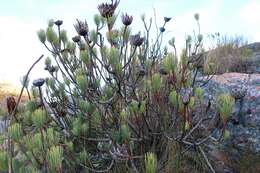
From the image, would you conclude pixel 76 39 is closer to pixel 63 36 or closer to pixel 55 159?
pixel 63 36

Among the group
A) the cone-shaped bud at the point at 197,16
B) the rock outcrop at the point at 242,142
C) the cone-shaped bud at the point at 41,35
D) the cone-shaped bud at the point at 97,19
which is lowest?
the rock outcrop at the point at 242,142

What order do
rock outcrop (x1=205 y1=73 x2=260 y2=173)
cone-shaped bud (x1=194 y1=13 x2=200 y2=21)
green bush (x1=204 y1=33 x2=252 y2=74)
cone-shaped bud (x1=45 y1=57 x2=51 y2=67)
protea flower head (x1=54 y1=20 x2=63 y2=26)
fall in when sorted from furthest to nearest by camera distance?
green bush (x1=204 y1=33 x2=252 y2=74) → cone-shaped bud (x1=194 y1=13 x2=200 y2=21) → cone-shaped bud (x1=45 y1=57 x2=51 y2=67) → protea flower head (x1=54 y1=20 x2=63 y2=26) → rock outcrop (x1=205 y1=73 x2=260 y2=173)

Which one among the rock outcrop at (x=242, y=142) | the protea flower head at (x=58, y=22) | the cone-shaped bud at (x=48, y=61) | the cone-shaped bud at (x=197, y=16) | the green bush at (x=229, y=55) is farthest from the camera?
the green bush at (x=229, y=55)

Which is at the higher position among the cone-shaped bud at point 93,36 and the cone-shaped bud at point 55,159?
the cone-shaped bud at point 93,36

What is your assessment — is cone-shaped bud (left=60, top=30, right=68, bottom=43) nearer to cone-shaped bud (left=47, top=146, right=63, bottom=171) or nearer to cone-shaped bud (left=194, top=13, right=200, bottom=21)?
cone-shaped bud (left=194, top=13, right=200, bottom=21)

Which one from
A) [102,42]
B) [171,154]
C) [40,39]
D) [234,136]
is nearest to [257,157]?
[234,136]

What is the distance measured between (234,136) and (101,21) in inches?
56.0

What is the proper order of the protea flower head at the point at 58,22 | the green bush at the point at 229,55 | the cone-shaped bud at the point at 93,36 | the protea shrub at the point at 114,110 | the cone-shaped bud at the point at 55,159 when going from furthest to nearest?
the green bush at the point at 229,55 → the protea flower head at the point at 58,22 → the cone-shaped bud at the point at 93,36 → the protea shrub at the point at 114,110 → the cone-shaped bud at the point at 55,159

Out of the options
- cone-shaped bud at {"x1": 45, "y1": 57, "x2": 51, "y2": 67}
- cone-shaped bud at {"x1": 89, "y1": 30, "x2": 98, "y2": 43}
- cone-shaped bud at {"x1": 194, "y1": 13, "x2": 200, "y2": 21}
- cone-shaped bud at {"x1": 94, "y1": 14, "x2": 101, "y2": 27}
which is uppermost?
cone-shaped bud at {"x1": 194, "y1": 13, "x2": 200, "y2": 21}

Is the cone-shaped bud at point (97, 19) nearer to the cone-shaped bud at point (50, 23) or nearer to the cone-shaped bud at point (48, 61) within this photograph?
the cone-shaped bud at point (50, 23)

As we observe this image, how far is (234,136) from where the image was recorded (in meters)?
3.78

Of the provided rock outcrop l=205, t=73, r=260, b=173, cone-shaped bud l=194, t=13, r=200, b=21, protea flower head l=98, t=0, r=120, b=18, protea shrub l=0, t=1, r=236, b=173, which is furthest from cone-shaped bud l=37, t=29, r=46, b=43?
cone-shaped bud l=194, t=13, r=200, b=21

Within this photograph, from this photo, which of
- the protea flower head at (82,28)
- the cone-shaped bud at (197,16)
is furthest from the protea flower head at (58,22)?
the cone-shaped bud at (197,16)

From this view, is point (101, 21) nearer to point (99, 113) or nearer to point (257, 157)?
point (99, 113)
